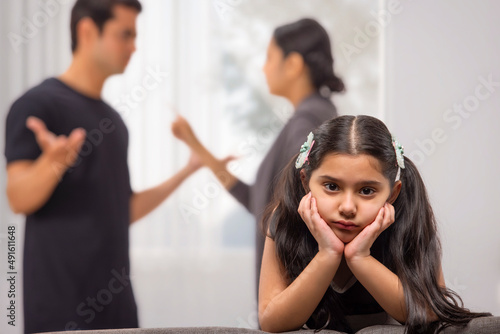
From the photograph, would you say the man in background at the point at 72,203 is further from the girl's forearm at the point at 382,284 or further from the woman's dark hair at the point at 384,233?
the girl's forearm at the point at 382,284

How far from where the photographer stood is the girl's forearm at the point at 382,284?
135 cm

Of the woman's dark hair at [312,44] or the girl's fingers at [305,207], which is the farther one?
the woman's dark hair at [312,44]

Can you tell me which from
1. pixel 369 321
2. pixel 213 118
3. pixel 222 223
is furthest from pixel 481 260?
pixel 369 321

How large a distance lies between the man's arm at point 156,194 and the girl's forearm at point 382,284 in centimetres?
190

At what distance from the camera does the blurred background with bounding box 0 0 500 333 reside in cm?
315

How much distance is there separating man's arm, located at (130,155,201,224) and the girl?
0.09m

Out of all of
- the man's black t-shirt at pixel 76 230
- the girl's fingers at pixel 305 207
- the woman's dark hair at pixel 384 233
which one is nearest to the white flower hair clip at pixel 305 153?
the woman's dark hair at pixel 384 233

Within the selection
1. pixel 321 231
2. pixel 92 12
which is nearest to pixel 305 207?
pixel 321 231

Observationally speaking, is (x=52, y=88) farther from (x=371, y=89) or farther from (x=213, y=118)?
(x=371, y=89)

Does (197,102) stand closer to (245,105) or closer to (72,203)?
(245,105)

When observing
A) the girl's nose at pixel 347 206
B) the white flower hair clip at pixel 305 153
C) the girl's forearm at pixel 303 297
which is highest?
the white flower hair clip at pixel 305 153
